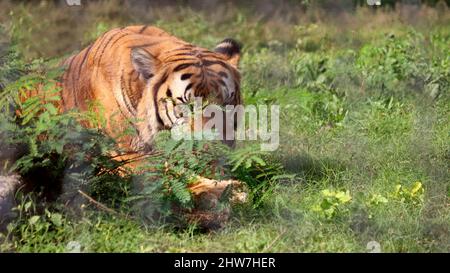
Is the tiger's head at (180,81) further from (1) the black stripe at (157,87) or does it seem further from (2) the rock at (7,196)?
(2) the rock at (7,196)

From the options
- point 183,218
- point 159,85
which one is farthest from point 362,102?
point 183,218

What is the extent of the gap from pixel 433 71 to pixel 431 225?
10.0 ft

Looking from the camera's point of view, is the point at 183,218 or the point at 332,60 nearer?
the point at 183,218

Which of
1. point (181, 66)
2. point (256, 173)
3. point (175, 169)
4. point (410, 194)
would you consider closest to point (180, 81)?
point (181, 66)

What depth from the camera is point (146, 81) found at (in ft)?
19.3

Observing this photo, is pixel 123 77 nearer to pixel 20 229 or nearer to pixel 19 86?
pixel 19 86

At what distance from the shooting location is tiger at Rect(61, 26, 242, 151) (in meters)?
5.66

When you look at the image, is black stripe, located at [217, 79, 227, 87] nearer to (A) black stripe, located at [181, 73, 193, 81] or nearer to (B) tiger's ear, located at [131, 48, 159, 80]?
(A) black stripe, located at [181, 73, 193, 81]

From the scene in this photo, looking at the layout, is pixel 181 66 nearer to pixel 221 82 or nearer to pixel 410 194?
pixel 221 82

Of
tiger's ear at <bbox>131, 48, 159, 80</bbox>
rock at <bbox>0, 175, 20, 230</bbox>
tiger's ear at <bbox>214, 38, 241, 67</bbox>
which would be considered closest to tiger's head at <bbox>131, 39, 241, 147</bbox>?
tiger's ear at <bbox>131, 48, 159, 80</bbox>

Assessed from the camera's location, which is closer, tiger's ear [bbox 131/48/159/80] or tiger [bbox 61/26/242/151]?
tiger [bbox 61/26/242/151]

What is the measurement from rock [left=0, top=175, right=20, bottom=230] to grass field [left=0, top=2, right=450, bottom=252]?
0.09 meters

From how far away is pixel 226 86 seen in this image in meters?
Result: 5.72

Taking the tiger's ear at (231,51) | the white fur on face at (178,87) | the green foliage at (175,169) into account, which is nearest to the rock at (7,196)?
the green foliage at (175,169)
